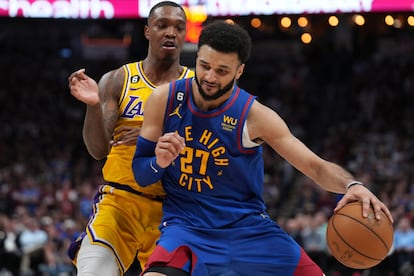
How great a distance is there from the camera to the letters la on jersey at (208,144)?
4.36 m

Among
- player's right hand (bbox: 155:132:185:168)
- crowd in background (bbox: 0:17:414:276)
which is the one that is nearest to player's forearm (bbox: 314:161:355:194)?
player's right hand (bbox: 155:132:185:168)

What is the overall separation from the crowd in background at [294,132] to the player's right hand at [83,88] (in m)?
7.28

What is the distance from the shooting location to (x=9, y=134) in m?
19.1

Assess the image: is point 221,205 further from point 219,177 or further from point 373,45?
point 373,45

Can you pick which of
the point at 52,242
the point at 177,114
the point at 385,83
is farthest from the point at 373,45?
the point at 177,114

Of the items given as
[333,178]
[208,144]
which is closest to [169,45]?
[208,144]

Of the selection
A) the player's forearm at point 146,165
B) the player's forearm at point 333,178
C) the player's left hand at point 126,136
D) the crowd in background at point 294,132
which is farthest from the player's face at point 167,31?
the crowd in background at point 294,132

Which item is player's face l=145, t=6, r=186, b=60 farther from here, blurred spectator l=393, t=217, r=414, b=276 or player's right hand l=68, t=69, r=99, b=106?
blurred spectator l=393, t=217, r=414, b=276

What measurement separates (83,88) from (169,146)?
0.91 metres

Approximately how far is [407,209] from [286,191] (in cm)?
366

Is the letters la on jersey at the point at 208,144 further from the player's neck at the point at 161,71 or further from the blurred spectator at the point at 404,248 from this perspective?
the blurred spectator at the point at 404,248

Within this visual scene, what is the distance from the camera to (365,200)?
3.96m

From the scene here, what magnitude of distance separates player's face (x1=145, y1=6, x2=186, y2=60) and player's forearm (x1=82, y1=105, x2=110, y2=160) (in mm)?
675

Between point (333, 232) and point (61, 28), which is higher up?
point (333, 232)
